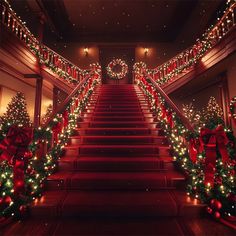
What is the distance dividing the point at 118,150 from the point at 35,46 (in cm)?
560

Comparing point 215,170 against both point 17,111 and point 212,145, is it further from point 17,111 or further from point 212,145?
point 17,111

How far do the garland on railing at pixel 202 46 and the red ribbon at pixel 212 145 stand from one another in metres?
3.81

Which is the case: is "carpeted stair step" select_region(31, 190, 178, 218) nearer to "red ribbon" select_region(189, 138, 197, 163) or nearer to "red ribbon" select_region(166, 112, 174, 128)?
"red ribbon" select_region(189, 138, 197, 163)

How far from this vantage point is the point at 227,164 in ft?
8.18

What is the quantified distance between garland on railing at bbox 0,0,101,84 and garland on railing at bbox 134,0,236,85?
11.5 feet

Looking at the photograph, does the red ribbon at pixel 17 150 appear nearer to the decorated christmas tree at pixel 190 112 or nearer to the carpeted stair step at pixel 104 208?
the carpeted stair step at pixel 104 208

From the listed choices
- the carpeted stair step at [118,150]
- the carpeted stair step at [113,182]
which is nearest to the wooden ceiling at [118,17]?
the carpeted stair step at [118,150]

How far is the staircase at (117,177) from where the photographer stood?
236cm

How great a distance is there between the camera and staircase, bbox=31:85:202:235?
236cm

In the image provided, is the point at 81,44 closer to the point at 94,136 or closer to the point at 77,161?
the point at 94,136

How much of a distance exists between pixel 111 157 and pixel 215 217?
6.21ft

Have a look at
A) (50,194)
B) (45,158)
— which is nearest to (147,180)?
(50,194)

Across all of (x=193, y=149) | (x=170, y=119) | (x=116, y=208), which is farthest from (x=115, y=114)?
(x=116, y=208)

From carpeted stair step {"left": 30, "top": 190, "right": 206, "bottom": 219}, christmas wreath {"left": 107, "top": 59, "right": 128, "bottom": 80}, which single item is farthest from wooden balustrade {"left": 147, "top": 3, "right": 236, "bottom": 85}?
carpeted stair step {"left": 30, "top": 190, "right": 206, "bottom": 219}
